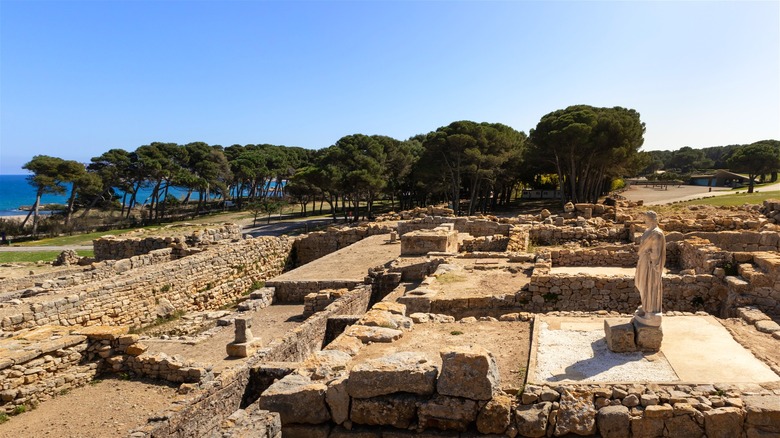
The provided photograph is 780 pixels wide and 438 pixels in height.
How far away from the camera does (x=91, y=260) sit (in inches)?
898

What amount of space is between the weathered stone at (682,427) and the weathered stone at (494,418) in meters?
1.59

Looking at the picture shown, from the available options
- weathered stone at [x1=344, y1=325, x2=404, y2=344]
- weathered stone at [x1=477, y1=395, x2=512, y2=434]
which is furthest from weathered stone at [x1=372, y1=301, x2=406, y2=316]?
weathered stone at [x1=477, y1=395, x2=512, y2=434]

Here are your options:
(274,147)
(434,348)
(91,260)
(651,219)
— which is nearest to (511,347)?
(434,348)

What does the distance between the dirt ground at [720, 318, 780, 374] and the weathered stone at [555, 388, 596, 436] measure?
2.43 m

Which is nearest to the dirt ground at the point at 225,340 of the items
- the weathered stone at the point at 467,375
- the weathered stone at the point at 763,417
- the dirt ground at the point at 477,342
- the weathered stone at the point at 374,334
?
the weathered stone at the point at 374,334

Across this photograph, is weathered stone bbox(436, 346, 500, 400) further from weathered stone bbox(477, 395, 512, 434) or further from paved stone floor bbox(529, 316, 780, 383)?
paved stone floor bbox(529, 316, 780, 383)

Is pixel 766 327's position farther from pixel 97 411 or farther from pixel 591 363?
pixel 97 411

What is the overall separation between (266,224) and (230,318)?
33.1 meters

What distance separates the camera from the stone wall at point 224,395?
6.80 m

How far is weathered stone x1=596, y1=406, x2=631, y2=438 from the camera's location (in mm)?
5039

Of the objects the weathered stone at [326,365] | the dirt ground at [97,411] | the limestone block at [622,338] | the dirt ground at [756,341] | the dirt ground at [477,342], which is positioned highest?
the limestone block at [622,338]

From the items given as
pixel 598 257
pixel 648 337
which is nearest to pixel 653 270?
pixel 648 337

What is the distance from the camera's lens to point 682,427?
5.02 metres

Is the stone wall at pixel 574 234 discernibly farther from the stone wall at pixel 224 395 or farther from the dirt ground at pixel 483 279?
the stone wall at pixel 224 395
